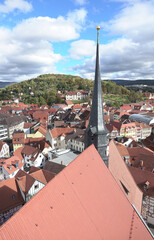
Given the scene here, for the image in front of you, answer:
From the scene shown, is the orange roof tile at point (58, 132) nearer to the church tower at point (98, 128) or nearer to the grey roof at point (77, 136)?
the grey roof at point (77, 136)

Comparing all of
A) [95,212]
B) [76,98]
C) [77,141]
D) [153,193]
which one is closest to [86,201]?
[95,212]

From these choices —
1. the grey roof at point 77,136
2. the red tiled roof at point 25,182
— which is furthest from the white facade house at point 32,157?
the red tiled roof at point 25,182

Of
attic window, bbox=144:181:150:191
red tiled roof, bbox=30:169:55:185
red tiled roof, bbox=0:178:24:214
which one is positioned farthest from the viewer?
red tiled roof, bbox=30:169:55:185

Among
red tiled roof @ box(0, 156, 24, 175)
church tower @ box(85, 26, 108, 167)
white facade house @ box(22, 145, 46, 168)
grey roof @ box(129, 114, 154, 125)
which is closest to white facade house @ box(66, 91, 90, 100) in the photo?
grey roof @ box(129, 114, 154, 125)

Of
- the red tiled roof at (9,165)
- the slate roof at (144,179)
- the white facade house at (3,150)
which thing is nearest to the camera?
the slate roof at (144,179)

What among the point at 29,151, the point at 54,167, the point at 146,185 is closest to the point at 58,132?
the point at 29,151

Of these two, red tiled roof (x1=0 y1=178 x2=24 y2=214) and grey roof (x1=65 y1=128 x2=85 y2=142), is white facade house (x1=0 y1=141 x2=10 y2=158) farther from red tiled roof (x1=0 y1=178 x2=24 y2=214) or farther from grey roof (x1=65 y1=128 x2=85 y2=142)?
red tiled roof (x1=0 y1=178 x2=24 y2=214)

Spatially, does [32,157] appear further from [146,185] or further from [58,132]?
[146,185]

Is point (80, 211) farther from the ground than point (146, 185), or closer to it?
farther from the ground
